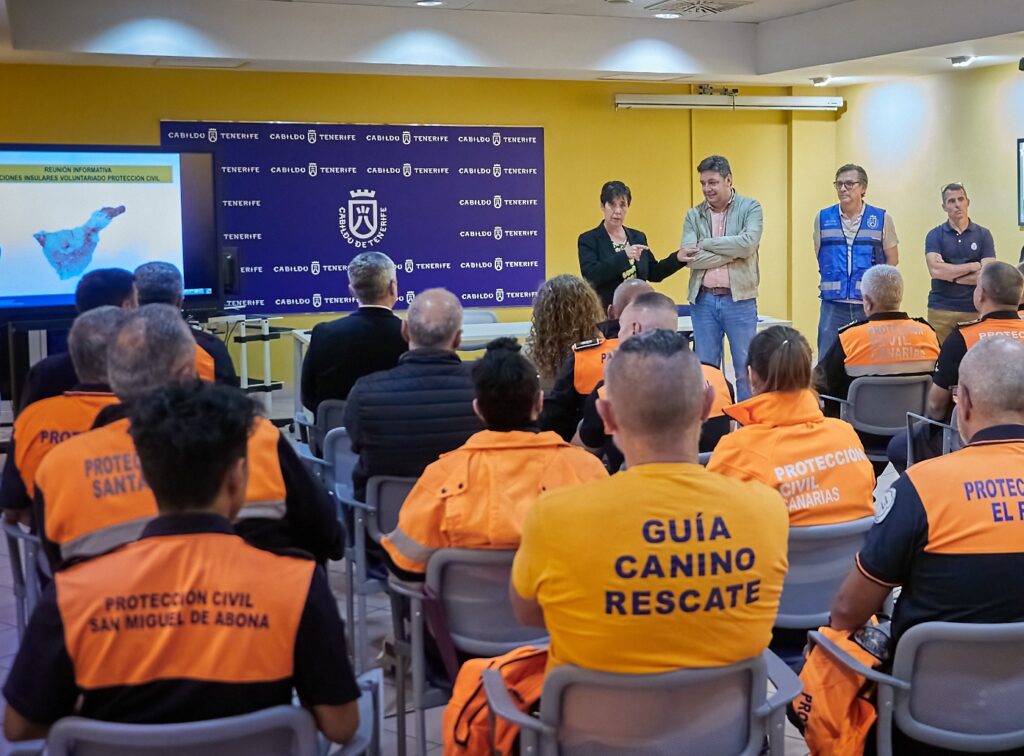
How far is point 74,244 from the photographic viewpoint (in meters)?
7.80

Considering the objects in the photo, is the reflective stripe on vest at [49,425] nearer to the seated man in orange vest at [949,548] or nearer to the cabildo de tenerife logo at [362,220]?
the seated man in orange vest at [949,548]

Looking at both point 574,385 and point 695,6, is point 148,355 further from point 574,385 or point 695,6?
point 695,6

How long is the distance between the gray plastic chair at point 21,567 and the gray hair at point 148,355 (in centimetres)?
55

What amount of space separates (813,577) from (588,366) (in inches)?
63.6

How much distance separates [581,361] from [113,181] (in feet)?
16.0

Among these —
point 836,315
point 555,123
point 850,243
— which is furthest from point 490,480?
point 555,123

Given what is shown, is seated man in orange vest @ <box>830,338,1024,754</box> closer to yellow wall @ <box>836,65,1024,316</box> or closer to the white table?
the white table

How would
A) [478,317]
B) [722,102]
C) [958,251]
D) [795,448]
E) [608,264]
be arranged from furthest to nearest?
[722,102] → [958,251] → [478,317] → [608,264] → [795,448]

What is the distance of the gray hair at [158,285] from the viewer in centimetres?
478

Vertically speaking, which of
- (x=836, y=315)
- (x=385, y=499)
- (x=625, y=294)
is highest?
(x=625, y=294)

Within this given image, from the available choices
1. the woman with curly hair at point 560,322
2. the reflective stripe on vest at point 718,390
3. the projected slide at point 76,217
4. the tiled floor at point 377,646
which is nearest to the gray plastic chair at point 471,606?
the tiled floor at point 377,646

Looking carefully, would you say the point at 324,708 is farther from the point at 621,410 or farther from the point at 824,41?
the point at 824,41

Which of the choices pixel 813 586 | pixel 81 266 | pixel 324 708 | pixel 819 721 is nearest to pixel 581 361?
pixel 813 586

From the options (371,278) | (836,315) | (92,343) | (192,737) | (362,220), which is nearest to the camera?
(192,737)
